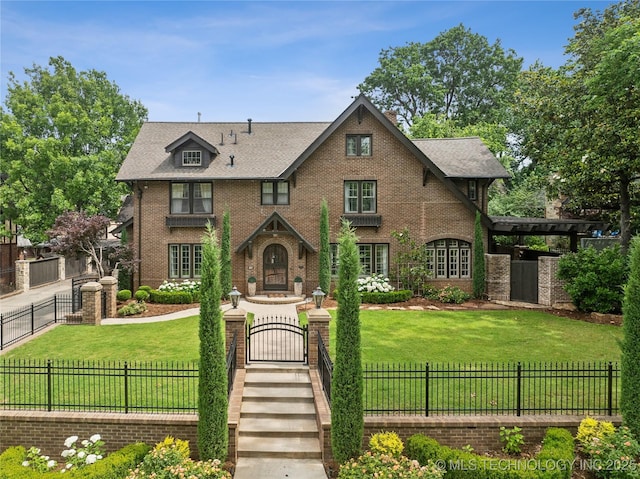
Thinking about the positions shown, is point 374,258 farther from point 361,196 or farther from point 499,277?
point 499,277

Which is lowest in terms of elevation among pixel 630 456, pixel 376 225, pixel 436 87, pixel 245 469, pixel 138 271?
pixel 245 469

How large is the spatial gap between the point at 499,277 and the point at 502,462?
15133 millimetres

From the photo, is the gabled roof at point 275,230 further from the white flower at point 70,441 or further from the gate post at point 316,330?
the white flower at point 70,441

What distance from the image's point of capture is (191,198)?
23359 mm

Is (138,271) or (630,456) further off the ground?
(138,271)

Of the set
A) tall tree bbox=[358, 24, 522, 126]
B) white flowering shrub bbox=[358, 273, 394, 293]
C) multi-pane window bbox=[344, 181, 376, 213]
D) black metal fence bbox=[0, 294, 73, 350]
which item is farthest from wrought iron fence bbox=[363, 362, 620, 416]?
tall tree bbox=[358, 24, 522, 126]

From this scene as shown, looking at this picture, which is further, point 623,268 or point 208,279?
point 623,268

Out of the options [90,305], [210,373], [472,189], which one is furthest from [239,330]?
[472,189]

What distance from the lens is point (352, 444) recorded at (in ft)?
Answer: 28.0

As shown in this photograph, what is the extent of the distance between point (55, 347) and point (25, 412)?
5012 millimetres

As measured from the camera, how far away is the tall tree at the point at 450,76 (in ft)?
162

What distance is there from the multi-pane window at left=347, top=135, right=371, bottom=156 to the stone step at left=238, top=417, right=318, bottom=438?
15770 mm

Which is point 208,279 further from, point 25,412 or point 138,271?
point 138,271

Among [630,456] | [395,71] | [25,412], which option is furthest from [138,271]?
[395,71]
